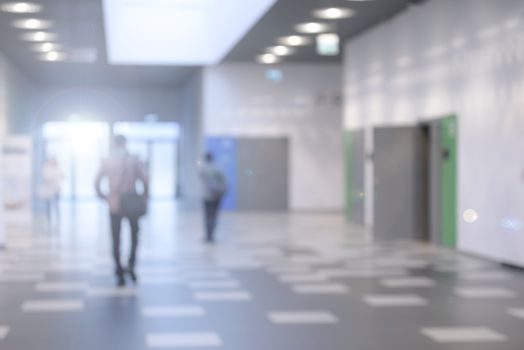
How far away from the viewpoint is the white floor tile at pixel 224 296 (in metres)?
10.7

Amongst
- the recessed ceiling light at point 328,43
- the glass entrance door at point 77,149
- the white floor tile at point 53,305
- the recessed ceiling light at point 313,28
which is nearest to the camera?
the white floor tile at point 53,305

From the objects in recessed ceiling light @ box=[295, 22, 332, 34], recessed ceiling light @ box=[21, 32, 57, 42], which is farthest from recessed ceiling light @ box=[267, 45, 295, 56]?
recessed ceiling light @ box=[21, 32, 57, 42]

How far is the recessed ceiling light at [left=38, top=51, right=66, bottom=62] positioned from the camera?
28.8 m

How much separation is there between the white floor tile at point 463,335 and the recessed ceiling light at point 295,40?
15290mm

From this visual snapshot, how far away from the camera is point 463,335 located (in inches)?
333

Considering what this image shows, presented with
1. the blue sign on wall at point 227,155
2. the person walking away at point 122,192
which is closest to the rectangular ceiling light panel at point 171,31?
the blue sign on wall at point 227,155

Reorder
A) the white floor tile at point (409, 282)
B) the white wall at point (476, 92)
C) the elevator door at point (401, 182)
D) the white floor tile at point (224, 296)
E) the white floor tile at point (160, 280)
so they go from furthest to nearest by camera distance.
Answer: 1. the elevator door at point (401, 182)
2. the white wall at point (476, 92)
3. the white floor tile at point (160, 280)
4. the white floor tile at point (409, 282)
5. the white floor tile at point (224, 296)

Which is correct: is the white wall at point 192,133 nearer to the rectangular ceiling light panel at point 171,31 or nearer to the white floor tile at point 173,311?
the rectangular ceiling light panel at point 171,31

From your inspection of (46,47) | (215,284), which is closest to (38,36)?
(46,47)

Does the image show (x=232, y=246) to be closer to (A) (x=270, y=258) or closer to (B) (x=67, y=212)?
(A) (x=270, y=258)

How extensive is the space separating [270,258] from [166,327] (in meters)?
6.55

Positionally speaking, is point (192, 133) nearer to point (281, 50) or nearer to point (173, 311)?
point (281, 50)

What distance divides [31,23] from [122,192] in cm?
1161

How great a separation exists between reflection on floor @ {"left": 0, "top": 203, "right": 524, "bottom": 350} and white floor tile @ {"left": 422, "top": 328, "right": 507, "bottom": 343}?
0.7 inches
